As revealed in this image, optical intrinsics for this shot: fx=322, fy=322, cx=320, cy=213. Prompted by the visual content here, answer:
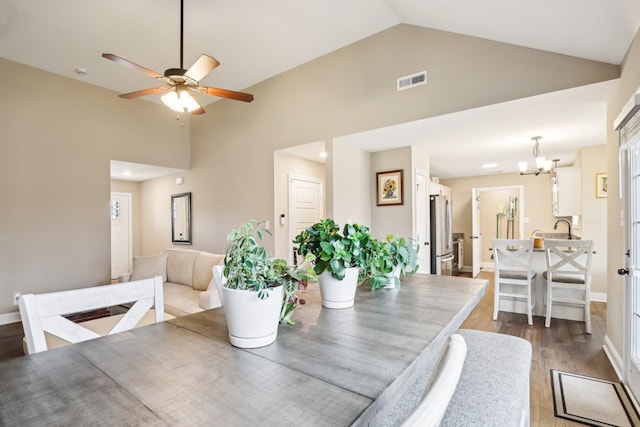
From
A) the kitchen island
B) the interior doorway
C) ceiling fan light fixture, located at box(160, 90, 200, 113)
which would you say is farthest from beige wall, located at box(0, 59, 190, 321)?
the interior doorway

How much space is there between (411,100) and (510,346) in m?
2.88

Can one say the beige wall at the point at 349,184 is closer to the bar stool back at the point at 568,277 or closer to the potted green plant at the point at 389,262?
the bar stool back at the point at 568,277

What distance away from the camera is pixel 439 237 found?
5.18 m

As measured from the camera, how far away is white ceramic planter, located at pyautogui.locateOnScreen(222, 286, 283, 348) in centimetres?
85

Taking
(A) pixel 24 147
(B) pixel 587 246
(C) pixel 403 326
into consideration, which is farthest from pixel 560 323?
(A) pixel 24 147

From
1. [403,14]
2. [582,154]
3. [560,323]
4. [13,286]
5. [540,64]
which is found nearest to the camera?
[540,64]

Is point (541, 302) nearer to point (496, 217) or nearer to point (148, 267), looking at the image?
point (496, 217)

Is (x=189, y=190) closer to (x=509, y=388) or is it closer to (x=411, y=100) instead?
(x=411, y=100)

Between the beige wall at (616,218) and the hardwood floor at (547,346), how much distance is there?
0.73 feet

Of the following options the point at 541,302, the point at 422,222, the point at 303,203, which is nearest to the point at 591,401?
the point at 541,302

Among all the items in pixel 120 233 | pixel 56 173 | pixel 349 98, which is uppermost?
pixel 349 98

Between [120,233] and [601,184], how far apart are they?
9029 mm

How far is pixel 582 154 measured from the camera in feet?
16.4

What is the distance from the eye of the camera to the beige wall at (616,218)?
7.63ft
